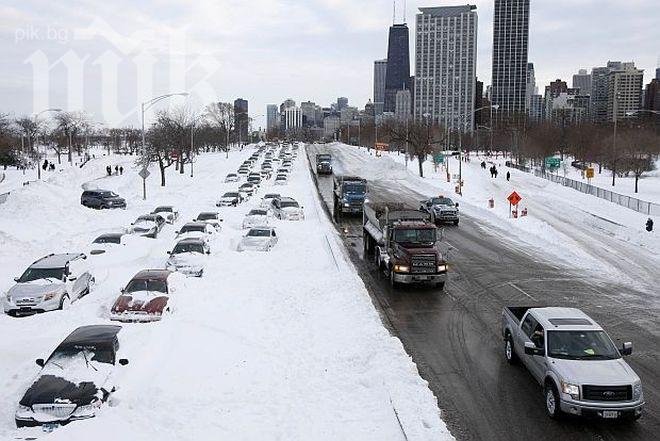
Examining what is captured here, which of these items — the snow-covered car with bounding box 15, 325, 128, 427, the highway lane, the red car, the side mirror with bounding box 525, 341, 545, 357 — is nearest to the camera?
the snow-covered car with bounding box 15, 325, 128, 427

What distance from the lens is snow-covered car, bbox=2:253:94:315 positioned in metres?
18.8

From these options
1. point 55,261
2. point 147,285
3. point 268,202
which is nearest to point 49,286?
point 55,261

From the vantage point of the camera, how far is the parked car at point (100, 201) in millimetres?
46562

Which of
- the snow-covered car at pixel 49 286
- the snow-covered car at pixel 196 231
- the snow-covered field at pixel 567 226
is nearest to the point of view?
the snow-covered car at pixel 49 286

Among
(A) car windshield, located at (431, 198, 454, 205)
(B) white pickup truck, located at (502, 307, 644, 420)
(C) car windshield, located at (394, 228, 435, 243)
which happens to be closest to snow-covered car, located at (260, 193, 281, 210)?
(A) car windshield, located at (431, 198, 454, 205)

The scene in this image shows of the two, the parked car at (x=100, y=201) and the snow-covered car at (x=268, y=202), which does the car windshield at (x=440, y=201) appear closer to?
the snow-covered car at (x=268, y=202)

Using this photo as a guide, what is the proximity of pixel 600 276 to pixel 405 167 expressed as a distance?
5788 centimetres

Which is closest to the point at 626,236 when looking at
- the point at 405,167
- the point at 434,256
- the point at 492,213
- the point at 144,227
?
the point at 492,213

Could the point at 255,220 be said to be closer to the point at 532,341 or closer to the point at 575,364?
the point at 532,341

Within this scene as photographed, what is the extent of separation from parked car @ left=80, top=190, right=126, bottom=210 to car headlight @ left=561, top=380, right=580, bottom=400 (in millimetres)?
40281

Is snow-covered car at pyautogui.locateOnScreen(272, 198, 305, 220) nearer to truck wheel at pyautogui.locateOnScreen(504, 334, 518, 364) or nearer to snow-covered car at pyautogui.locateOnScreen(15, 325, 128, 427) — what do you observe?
truck wheel at pyautogui.locateOnScreen(504, 334, 518, 364)

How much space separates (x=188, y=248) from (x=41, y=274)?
613 cm

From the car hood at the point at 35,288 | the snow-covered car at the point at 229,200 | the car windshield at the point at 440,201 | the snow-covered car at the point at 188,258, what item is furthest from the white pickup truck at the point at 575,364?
the snow-covered car at the point at 229,200

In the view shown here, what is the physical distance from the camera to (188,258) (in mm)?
23375
